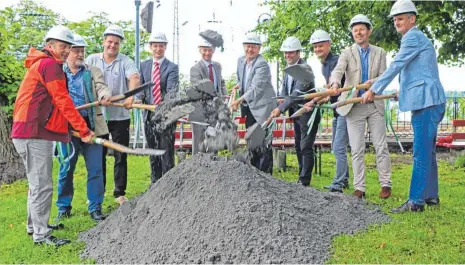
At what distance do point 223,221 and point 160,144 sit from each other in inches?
100

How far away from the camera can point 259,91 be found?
6887 mm

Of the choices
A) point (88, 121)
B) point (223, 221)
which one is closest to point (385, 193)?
point (223, 221)

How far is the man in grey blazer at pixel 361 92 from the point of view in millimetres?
6242

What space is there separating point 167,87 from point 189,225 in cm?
263

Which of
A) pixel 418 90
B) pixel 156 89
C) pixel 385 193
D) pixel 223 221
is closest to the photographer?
pixel 223 221

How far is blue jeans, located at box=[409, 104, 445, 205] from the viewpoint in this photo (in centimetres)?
547

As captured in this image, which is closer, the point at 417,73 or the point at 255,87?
the point at 417,73

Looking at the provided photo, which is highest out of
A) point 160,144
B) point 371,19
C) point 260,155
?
point 371,19

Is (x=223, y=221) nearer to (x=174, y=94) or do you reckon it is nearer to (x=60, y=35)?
(x=60, y=35)

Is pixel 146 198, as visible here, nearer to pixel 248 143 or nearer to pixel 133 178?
pixel 248 143

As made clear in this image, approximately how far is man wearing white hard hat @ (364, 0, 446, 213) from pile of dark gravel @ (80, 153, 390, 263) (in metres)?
0.58

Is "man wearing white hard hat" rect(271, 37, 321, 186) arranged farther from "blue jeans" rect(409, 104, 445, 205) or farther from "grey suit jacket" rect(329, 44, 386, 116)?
"blue jeans" rect(409, 104, 445, 205)

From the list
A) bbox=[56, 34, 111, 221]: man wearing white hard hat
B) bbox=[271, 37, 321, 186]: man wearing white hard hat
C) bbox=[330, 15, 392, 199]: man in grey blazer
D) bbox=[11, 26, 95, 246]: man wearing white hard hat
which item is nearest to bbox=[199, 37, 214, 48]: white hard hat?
bbox=[271, 37, 321, 186]: man wearing white hard hat

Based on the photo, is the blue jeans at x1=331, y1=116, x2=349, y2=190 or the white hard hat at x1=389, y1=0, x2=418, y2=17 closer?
the white hard hat at x1=389, y1=0, x2=418, y2=17
